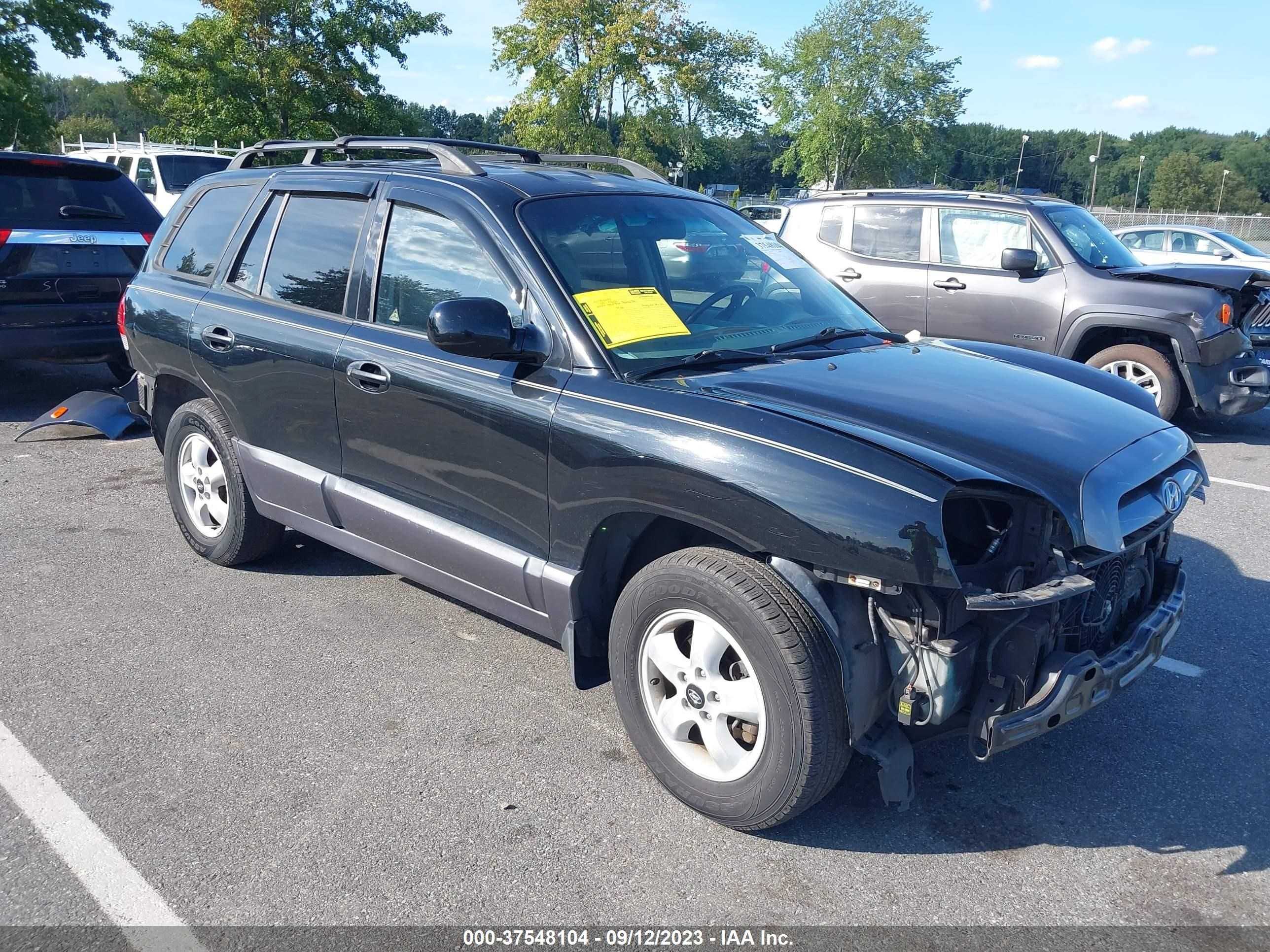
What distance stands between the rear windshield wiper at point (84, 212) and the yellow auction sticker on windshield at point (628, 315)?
249 inches

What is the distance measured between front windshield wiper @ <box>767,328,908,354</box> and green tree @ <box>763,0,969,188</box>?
146 ft

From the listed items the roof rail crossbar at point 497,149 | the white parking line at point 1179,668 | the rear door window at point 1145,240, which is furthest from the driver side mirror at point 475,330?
the rear door window at point 1145,240

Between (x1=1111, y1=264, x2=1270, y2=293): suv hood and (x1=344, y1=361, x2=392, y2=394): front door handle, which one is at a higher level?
(x1=1111, y1=264, x2=1270, y2=293): suv hood

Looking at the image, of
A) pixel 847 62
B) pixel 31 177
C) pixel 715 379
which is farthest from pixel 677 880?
pixel 847 62

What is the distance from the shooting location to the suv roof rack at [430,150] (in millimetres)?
4148

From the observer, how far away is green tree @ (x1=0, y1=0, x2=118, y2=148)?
761 inches

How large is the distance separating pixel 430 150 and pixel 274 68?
2414 cm

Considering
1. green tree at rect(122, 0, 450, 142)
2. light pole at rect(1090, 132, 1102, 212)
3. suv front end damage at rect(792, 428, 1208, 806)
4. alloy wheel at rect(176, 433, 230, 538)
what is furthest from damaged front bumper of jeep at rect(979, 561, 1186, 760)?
light pole at rect(1090, 132, 1102, 212)

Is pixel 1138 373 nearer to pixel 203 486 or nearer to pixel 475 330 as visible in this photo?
pixel 475 330

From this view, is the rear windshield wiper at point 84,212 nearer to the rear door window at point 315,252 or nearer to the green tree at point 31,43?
the rear door window at point 315,252

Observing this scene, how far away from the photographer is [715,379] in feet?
10.3

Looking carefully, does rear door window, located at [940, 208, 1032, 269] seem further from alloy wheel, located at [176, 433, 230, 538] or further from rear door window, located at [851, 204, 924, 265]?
alloy wheel, located at [176, 433, 230, 538]

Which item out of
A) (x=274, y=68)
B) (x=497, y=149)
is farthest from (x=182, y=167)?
(x=497, y=149)

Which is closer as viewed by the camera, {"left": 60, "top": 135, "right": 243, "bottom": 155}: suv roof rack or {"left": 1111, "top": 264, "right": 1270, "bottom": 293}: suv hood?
{"left": 1111, "top": 264, "right": 1270, "bottom": 293}: suv hood
